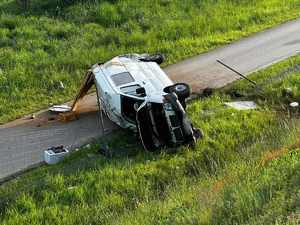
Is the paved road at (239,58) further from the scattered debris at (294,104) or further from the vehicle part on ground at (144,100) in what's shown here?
the scattered debris at (294,104)

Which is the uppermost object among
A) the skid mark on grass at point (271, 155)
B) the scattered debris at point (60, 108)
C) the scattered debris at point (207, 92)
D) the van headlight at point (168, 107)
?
the van headlight at point (168, 107)

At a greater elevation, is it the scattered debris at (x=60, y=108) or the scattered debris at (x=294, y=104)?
the scattered debris at (x=294, y=104)

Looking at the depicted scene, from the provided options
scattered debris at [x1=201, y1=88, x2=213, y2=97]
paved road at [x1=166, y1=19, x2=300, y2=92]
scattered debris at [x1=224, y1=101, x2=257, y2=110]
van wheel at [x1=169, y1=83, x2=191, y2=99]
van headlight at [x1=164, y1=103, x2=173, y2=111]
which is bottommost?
scattered debris at [x1=224, y1=101, x2=257, y2=110]

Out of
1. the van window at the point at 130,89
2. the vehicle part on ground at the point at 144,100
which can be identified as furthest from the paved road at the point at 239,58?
the van window at the point at 130,89

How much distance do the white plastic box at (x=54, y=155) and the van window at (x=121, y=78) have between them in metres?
1.95

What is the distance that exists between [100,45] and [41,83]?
293 cm

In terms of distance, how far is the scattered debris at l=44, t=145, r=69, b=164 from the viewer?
1207 cm

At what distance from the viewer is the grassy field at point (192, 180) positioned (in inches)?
298

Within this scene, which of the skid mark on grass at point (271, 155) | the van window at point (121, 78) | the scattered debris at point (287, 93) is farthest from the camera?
the scattered debris at point (287, 93)

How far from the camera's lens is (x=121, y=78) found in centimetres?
1319

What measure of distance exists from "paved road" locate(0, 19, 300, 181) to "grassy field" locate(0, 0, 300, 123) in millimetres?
578

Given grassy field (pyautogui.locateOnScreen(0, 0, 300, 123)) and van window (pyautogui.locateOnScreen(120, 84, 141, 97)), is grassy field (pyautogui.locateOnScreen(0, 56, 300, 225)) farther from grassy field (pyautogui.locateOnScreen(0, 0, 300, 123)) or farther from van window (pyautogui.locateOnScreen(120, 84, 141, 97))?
grassy field (pyautogui.locateOnScreen(0, 0, 300, 123))

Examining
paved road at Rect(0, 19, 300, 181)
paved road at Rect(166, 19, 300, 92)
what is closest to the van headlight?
paved road at Rect(0, 19, 300, 181)

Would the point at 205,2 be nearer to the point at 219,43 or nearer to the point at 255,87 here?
the point at 219,43
